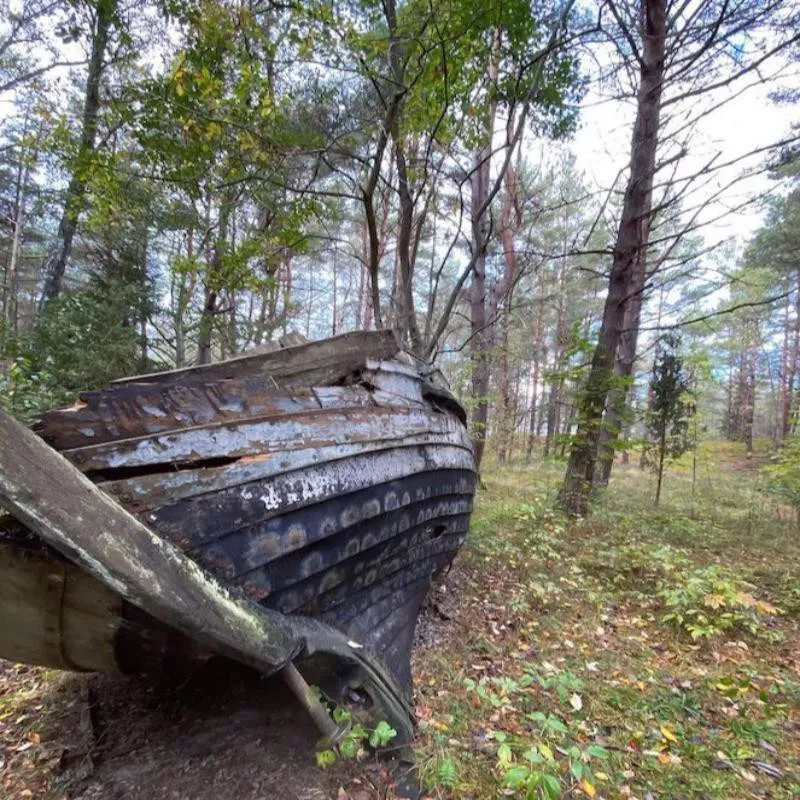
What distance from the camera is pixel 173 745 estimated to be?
6.25 feet

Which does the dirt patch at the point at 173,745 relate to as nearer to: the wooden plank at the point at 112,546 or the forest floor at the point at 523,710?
the forest floor at the point at 523,710

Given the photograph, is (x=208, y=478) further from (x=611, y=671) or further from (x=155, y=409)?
(x=611, y=671)

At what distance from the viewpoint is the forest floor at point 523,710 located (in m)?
1.79

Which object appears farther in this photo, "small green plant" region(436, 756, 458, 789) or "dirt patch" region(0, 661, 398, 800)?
"small green plant" region(436, 756, 458, 789)

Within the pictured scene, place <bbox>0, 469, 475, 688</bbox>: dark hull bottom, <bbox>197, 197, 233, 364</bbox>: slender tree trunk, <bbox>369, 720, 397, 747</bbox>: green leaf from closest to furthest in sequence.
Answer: <bbox>0, 469, 475, 688</bbox>: dark hull bottom, <bbox>369, 720, 397, 747</bbox>: green leaf, <bbox>197, 197, 233, 364</bbox>: slender tree trunk

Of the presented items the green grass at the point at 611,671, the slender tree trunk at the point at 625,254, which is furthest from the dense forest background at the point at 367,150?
the green grass at the point at 611,671

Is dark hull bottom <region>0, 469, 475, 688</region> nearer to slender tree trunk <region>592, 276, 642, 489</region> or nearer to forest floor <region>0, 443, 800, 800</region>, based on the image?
forest floor <region>0, 443, 800, 800</region>

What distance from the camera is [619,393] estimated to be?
21.7 feet

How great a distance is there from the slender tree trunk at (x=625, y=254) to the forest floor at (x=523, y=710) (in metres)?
1.90

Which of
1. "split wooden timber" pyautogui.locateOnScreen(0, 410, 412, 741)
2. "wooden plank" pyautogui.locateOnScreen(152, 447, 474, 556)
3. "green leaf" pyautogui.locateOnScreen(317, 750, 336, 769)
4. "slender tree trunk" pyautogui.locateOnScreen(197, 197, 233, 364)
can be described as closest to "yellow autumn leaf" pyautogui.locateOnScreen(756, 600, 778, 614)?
"wooden plank" pyautogui.locateOnScreen(152, 447, 474, 556)

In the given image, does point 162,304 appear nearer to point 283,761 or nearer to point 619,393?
point 619,393

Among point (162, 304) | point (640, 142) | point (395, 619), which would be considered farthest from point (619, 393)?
point (162, 304)

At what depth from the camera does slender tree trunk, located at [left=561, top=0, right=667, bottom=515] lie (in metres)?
5.93

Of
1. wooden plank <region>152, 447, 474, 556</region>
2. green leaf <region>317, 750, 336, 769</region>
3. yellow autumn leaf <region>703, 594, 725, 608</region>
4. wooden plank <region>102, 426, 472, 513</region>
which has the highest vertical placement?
wooden plank <region>102, 426, 472, 513</region>
